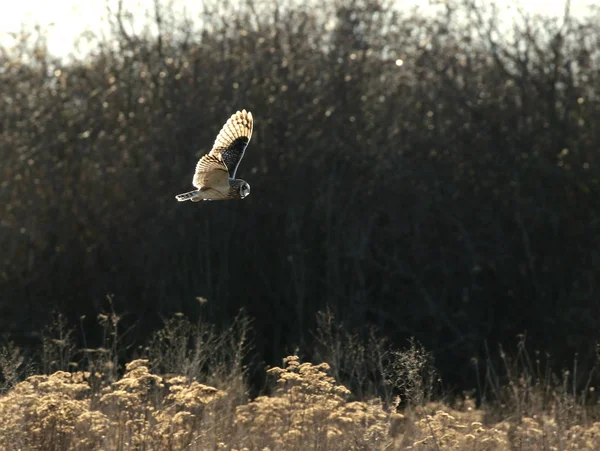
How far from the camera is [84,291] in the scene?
1700 cm

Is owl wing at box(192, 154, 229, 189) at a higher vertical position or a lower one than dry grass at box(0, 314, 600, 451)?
higher

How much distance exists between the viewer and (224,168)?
808cm

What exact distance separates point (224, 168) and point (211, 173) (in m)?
0.16

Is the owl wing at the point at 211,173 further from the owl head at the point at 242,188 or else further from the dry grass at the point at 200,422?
the dry grass at the point at 200,422

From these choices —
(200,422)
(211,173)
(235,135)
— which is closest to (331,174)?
(235,135)

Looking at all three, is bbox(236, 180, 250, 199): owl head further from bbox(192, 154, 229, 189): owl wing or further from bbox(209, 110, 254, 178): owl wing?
bbox(209, 110, 254, 178): owl wing

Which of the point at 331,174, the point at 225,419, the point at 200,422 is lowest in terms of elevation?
the point at 225,419

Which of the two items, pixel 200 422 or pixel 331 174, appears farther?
pixel 331 174

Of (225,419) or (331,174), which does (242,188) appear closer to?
(225,419)

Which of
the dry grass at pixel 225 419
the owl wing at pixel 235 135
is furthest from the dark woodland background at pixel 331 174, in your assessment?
the dry grass at pixel 225 419

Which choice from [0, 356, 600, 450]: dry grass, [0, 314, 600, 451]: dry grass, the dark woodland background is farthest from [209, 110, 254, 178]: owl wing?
the dark woodland background

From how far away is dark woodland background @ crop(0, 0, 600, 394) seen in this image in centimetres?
1597

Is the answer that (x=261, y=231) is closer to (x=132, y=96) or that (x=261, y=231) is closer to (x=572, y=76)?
(x=132, y=96)

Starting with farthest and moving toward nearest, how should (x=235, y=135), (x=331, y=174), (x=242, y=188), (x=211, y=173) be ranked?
1. (x=331, y=174)
2. (x=235, y=135)
3. (x=242, y=188)
4. (x=211, y=173)
